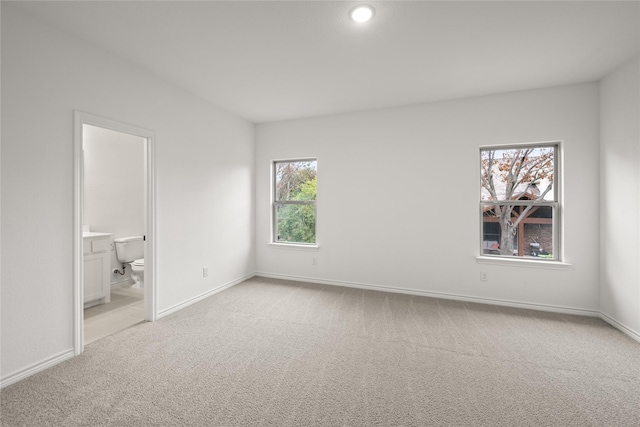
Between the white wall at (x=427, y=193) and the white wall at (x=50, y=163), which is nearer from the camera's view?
the white wall at (x=50, y=163)

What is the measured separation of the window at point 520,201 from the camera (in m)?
3.36

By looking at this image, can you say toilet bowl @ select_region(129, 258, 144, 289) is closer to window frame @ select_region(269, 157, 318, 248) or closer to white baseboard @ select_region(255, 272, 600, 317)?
white baseboard @ select_region(255, 272, 600, 317)

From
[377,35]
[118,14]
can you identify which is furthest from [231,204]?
[377,35]

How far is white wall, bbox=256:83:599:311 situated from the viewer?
125 inches

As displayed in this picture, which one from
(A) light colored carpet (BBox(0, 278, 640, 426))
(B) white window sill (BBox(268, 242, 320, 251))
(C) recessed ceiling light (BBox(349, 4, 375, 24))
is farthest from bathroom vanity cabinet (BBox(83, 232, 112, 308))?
(C) recessed ceiling light (BBox(349, 4, 375, 24))

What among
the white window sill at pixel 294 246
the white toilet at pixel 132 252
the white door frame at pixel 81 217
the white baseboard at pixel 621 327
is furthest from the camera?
the white window sill at pixel 294 246

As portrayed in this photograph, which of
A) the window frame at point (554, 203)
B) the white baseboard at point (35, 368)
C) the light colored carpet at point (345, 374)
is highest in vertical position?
the window frame at point (554, 203)

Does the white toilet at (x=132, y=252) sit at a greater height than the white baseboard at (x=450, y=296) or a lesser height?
greater

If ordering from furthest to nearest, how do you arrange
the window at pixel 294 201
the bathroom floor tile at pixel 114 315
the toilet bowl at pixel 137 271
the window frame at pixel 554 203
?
the window at pixel 294 201 < the toilet bowl at pixel 137 271 < the window frame at pixel 554 203 < the bathroom floor tile at pixel 114 315

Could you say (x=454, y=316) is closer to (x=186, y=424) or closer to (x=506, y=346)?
(x=506, y=346)

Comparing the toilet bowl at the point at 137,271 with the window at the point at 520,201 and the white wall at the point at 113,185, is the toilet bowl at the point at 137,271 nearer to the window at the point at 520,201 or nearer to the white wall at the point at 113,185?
the white wall at the point at 113,185

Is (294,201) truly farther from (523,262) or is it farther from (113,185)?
(523,262)

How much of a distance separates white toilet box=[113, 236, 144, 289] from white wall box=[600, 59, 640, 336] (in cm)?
573

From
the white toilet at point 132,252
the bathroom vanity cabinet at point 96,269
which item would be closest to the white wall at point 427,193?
the white toilet at point 132,252
